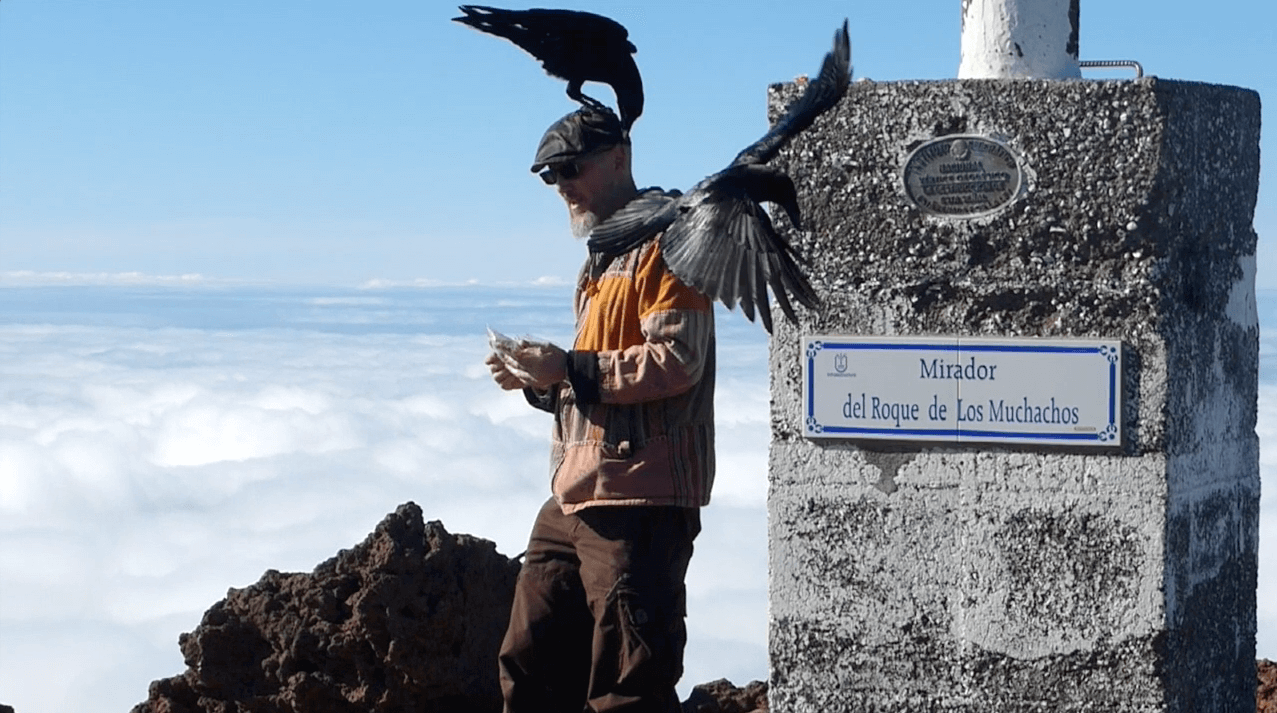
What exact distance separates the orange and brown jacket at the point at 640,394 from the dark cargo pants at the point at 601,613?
0.26ft

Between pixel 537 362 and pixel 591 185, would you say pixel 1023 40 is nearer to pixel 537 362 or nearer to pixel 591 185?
pixel 591 185

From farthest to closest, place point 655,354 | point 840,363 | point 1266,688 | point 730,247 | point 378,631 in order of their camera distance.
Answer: point 1266,688, point 378,631, point 840,363, point 655,354, point 730,247

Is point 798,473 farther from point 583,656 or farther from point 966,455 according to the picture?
point 583,656

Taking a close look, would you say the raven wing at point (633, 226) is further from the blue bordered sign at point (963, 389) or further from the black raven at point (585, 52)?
the blue bordered sign at point (963, 389)

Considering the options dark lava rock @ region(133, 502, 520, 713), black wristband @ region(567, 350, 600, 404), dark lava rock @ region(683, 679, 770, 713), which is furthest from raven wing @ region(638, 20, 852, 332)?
dark lava rock @ region(683, 679, 770, 713)

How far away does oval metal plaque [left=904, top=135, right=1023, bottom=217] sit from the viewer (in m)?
5.29

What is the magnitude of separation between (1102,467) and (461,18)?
2.19 m

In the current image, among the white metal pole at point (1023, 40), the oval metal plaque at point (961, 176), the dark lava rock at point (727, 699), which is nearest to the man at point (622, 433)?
the oval metal plaque at point (961, 176)

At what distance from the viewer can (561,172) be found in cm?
507

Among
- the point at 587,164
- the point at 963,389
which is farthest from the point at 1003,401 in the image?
the point at 587,164

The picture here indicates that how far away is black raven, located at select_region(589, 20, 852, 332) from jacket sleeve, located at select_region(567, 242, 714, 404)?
0.35 ft

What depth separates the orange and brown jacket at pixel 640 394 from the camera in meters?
4.84

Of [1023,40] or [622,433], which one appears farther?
[1023,40]

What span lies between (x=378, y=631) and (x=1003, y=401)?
2294mm
